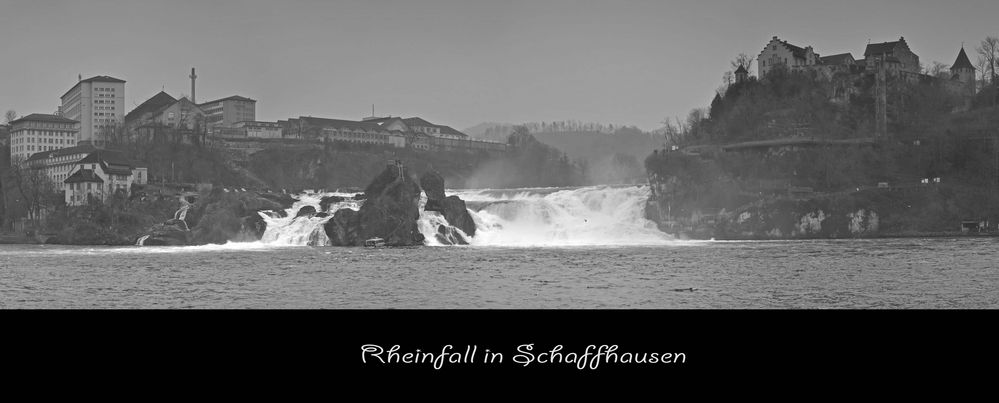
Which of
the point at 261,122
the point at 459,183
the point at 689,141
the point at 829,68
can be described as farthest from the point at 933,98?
the point at 261,122

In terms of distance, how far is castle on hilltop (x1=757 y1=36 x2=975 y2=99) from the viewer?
3797 inches

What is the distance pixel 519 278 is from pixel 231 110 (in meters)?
104

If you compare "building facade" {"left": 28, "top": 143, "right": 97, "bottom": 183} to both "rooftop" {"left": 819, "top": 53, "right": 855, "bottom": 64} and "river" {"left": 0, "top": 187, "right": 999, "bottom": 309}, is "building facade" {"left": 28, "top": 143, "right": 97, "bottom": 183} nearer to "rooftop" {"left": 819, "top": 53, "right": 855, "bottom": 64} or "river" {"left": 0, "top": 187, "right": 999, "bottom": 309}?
"river" {"left": 0, "top": 187, "right": 999, "bottom": 309}

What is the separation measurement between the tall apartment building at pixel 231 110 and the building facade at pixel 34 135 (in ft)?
72.0

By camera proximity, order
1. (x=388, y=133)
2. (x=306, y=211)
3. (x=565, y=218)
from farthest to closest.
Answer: (x=388, y=133) → (x=565, y=218) → (x=306, y=211)

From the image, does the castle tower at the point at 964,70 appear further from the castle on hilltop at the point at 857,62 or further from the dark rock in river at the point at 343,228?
the dark rock in river at the point at 343,228

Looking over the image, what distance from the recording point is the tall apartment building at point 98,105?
122m

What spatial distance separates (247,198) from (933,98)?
65318 millimetres

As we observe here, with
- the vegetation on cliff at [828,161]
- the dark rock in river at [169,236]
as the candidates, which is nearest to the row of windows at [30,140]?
the dark rock in river at [169,236]

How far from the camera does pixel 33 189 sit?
3578 inches

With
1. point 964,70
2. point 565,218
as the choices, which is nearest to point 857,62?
point 964,70

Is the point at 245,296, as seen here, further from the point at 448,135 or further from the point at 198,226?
the point at 448,135

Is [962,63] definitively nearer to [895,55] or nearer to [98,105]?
[895,55]
